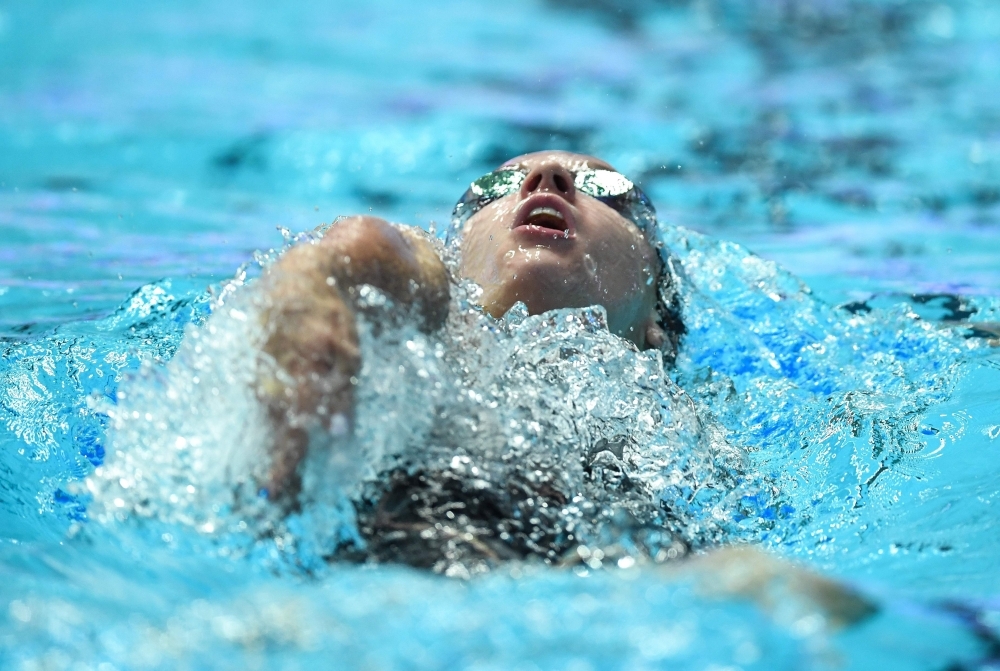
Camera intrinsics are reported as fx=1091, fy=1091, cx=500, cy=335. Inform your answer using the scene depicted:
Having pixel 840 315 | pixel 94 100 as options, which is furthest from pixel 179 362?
pixel 94 100

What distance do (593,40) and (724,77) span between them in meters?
1.33

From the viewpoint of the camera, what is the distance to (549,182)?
95.3 inches

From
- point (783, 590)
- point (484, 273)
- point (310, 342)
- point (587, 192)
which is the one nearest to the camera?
point (783, 590)

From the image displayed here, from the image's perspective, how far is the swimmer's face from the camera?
225 centimetres

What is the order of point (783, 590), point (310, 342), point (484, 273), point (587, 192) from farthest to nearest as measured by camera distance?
point (587, 192) < point (484, 273) < point (310, 342) < point (783, 590)

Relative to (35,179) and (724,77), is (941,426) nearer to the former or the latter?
(35,179)

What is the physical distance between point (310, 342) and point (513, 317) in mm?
726

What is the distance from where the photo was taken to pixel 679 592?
4.25 ft

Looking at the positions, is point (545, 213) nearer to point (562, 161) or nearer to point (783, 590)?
point (562, 161)

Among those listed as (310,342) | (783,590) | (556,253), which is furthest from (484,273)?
(783,590)

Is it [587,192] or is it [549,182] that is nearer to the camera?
[549,182]

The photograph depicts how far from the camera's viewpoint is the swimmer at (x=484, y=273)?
1580 mm

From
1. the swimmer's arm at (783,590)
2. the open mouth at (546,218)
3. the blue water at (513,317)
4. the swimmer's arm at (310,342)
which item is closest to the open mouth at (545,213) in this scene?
the open mouth at (546,218)

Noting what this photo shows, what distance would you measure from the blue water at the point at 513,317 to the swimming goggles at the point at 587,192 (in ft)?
1.62
